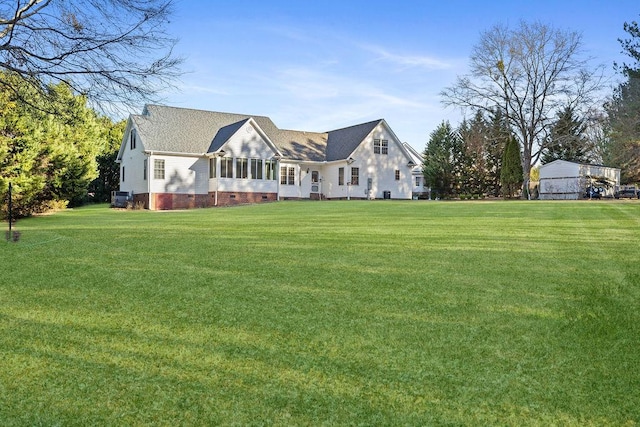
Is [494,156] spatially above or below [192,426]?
above

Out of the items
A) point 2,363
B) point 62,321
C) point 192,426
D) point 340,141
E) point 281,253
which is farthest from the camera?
point 340,141

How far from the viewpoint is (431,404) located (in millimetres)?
2689

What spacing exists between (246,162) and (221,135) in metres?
2.57

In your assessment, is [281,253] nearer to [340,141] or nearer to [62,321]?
[62,321]

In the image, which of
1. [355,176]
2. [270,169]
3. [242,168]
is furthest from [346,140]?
[242,168]

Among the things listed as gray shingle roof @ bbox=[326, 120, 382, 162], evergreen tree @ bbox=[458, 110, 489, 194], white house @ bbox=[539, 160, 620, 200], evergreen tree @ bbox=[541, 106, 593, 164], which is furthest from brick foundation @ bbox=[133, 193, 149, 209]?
evergreen tree @ bbox=[541, 106, 593, 164]

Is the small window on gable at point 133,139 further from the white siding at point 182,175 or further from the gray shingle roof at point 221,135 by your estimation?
the white siding at point 182,175

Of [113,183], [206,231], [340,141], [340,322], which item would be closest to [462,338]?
[340,322]

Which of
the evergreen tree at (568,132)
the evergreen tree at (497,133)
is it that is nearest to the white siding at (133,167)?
the evergreen tree at (497,133)

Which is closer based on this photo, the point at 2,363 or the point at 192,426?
the point at 192,426

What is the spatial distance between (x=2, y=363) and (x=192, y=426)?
5.08 feet

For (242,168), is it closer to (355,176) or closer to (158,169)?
(158,169)

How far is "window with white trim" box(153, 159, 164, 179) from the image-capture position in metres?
29.9

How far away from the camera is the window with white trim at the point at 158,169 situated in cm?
2992
